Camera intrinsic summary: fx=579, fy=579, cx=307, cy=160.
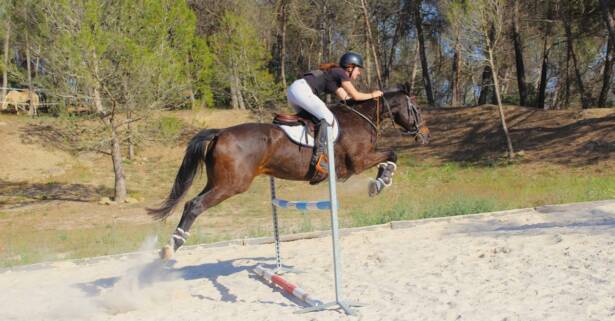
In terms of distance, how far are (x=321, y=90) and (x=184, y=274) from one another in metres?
3.47

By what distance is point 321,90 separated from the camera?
285 inches

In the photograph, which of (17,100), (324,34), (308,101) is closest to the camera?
(308,101)

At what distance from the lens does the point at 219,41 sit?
1291 inches

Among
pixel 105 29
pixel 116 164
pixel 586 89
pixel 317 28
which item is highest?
pixel 317 28

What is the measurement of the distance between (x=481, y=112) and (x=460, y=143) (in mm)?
3371

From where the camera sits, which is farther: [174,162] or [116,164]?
[174,162]

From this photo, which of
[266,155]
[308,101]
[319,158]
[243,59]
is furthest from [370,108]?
[243,59]

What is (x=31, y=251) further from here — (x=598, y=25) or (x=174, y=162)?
(x=598, y=25)

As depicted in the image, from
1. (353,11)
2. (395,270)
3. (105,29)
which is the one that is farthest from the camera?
(353,11)

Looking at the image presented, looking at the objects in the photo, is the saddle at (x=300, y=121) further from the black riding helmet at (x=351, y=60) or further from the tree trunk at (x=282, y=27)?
the tree trunk at (x=282, y=27)

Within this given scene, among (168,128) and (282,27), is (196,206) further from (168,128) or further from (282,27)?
(282,27)

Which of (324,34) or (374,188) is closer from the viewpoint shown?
(374,188)

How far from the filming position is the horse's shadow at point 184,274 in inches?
269

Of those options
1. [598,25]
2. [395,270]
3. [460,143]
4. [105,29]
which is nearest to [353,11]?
[460,143]
